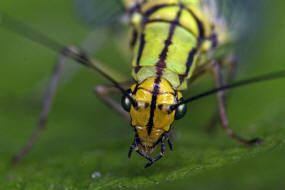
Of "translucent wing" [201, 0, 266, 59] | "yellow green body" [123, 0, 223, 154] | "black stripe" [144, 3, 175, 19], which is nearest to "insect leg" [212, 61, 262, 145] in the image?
"yellow green body" [123, 0, 223, 154]

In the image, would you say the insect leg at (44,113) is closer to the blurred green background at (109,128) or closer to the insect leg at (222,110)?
the blurred green background at (109,128)

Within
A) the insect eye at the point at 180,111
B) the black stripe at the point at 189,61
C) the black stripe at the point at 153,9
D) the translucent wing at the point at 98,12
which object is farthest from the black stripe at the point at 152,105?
the translucent wing at the point at 98,12

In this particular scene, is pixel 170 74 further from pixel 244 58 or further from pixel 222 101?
pixel 244 58

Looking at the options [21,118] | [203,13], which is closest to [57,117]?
[21,118]

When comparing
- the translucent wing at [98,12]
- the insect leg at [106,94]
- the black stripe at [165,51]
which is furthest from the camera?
the translucent wing at [98,12]

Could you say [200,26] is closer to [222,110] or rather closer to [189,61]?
[189,61]

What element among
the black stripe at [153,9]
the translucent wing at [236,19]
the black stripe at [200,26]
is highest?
the translucent wing at [236,19]
